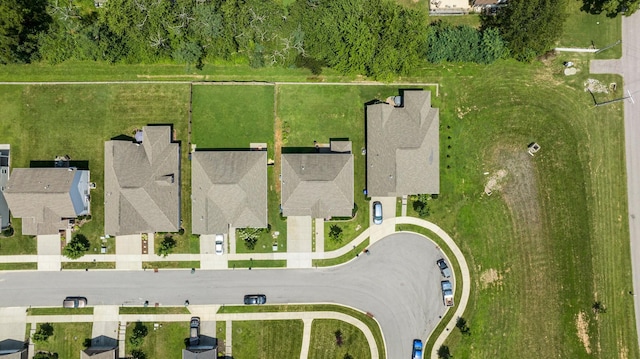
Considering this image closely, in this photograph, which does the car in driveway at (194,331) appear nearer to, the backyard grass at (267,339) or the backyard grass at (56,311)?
the backyard grass at (267,339)

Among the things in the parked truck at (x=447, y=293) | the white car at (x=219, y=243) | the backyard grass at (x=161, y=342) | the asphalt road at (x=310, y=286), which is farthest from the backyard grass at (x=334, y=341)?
the backyard grass at (x=161, y=342)

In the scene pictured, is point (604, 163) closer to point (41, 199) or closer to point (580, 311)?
point (580, 311)

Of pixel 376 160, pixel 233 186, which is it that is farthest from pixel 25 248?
pixel 376 160

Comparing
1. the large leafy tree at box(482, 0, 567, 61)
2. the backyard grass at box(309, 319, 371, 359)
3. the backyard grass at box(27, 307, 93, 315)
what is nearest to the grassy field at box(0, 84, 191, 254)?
the backyard grass at box(27, 307, 93, 315)

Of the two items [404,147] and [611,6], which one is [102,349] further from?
[611,6]

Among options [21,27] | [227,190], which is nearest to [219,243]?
[227,190]

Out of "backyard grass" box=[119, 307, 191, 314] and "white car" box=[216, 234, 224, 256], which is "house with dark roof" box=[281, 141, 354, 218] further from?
"backyard grass" box=[119, 307, 191, 314]
